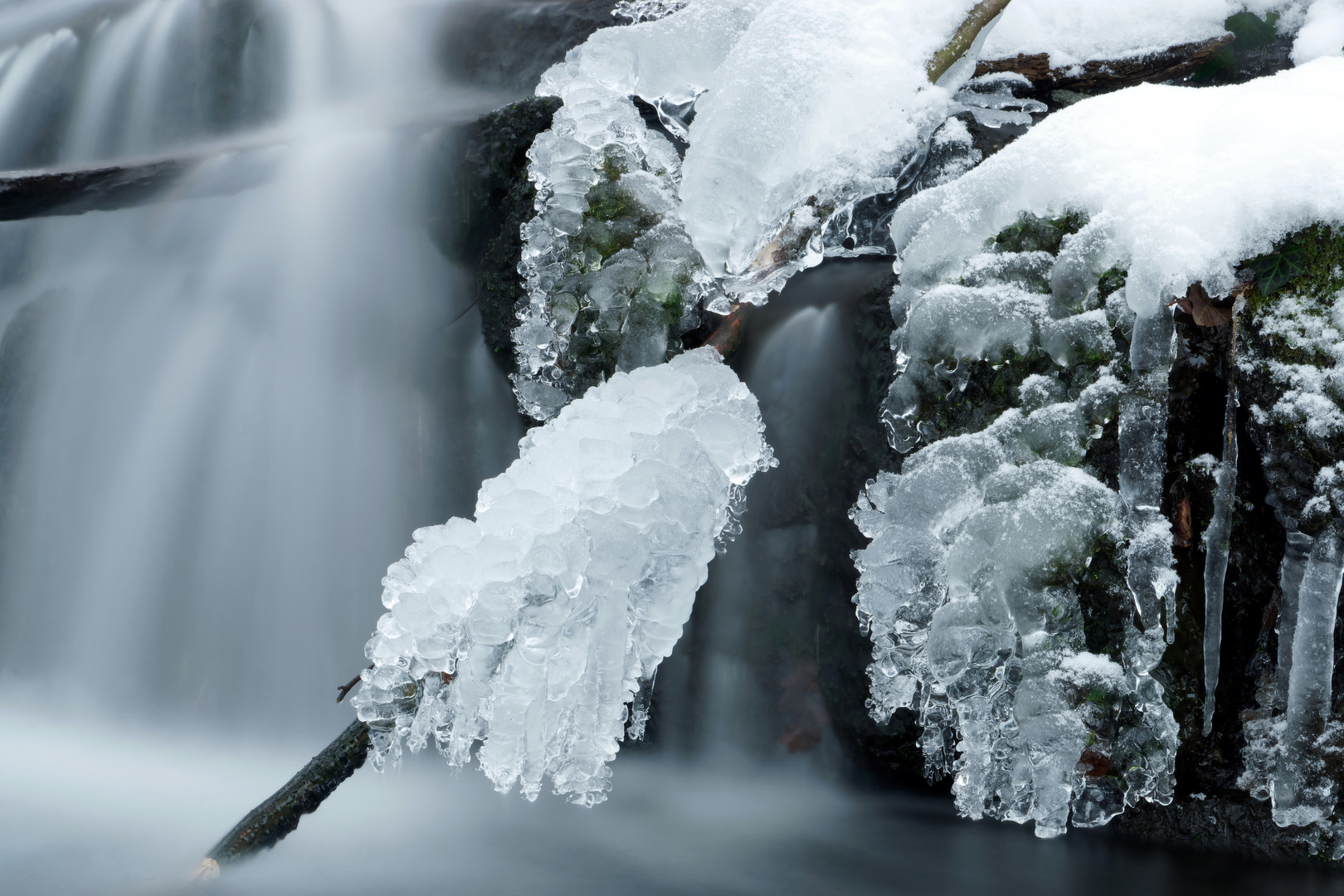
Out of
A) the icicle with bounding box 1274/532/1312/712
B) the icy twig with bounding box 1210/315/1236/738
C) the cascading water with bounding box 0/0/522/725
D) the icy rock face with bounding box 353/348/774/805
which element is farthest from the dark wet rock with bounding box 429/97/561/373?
the icicle with bounding box 1274/532/1312/712

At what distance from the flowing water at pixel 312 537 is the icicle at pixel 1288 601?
90cm

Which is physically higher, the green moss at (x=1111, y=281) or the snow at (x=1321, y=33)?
the snow at (x=1321, y=33)

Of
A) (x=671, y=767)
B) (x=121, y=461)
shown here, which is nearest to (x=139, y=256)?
(x=121, y=461)

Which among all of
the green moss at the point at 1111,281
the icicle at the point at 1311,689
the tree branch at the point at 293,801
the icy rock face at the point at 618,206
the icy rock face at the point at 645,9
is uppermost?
the icy rock face at the point at 645,9

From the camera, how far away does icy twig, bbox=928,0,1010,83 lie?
2219 millimetres

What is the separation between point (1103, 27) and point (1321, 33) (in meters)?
0.58

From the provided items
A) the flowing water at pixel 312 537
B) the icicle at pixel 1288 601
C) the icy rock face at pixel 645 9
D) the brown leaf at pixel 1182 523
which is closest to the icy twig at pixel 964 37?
the flowing water at pixel 312 537

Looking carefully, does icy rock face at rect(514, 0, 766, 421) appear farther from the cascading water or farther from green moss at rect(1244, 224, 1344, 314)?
green moss at rect(1244, 224, 1344, 314)

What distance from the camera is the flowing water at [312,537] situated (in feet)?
8.25

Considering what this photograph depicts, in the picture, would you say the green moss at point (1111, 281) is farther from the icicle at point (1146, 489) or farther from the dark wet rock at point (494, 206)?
the dark wet rock at point (494, 206)

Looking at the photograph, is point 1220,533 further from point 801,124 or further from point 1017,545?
point 801,124

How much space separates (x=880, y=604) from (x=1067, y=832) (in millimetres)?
1348

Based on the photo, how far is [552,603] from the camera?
4.99 feet

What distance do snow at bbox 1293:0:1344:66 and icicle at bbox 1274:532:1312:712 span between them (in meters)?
1.68
